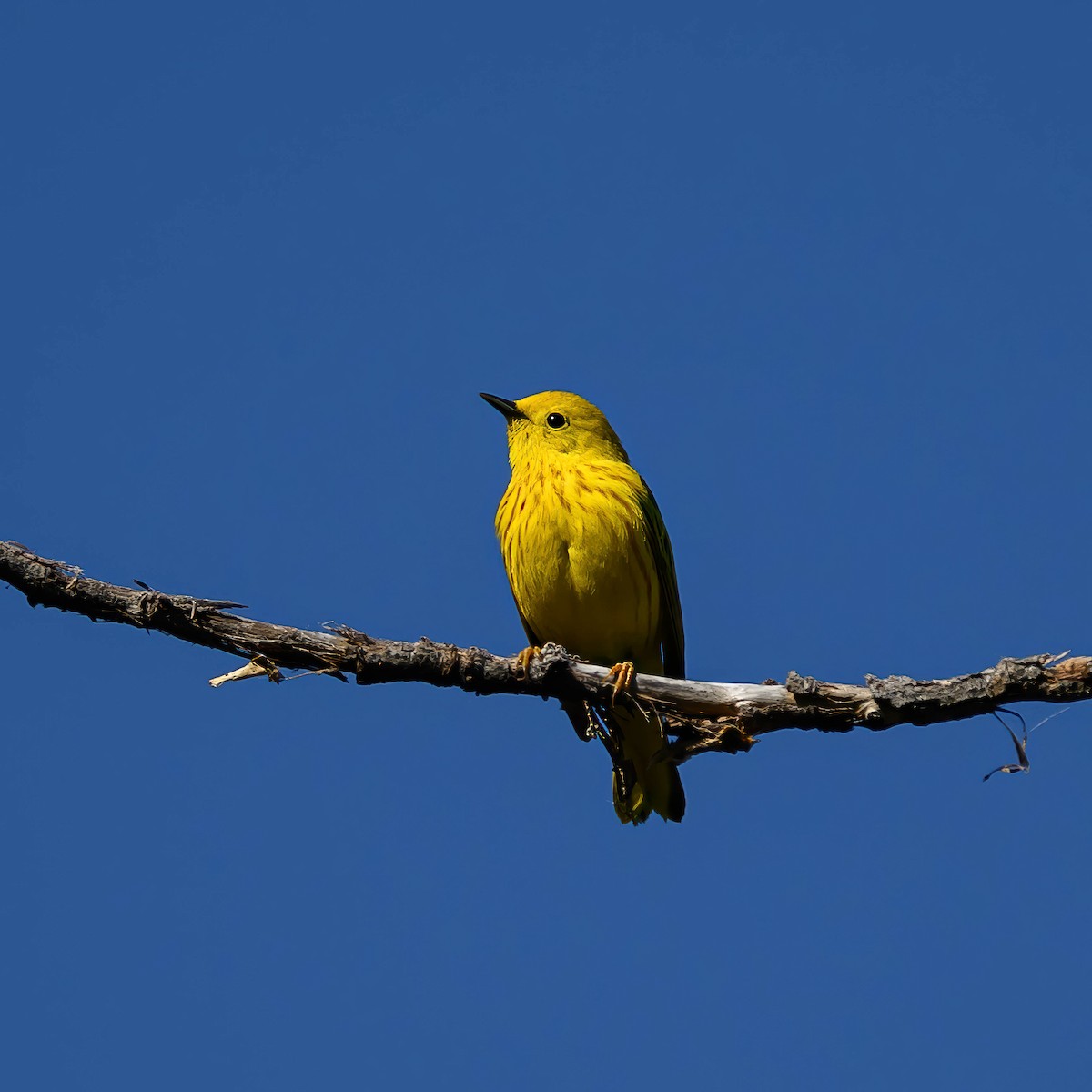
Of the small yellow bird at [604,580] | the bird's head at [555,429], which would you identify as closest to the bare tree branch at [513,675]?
the small yellow bird at [604,580]

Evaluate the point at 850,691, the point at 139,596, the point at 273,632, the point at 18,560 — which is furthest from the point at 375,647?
the point at 850,691

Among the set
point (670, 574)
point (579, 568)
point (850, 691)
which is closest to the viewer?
point (850, 691)

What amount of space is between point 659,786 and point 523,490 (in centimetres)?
201

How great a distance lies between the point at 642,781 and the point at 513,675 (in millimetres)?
1660

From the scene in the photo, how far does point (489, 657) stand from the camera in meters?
5.74

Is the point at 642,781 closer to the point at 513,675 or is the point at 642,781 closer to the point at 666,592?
the point at 666,592

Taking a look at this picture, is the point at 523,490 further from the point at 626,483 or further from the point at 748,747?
the point at 748,747

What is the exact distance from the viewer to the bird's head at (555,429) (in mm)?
7949

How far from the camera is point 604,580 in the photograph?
7039 millimetres

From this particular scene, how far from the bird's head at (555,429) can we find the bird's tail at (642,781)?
194 cm

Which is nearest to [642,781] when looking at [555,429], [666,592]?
[666,592]

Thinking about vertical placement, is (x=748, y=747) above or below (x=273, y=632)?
below

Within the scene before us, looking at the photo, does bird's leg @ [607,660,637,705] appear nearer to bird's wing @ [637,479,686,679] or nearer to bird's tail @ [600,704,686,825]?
bird's tail @ [600,704,686,825]

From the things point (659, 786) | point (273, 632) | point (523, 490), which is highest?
point (523, 490)
